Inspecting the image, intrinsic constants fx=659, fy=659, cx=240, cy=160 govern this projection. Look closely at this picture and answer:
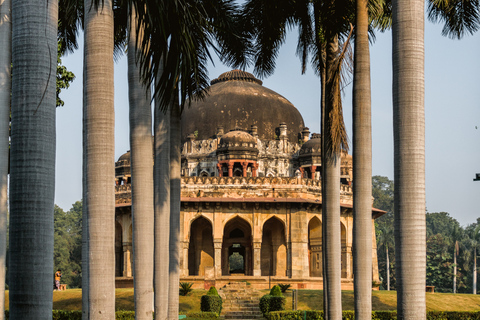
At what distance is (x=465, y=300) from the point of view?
27047mm

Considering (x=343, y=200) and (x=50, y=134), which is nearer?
(x=50, y=134)

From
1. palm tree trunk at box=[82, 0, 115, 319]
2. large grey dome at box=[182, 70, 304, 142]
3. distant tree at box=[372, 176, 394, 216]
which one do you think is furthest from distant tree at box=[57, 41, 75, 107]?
distant tree at box=[372, 176, 394, 216]

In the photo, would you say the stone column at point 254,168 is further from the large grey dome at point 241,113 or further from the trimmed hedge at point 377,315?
the trimmed hedge at point 377,315

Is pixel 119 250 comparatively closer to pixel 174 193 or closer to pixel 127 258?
pixel 127 258

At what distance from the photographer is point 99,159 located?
8.12 m

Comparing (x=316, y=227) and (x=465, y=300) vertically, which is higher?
(x=316, y=227)

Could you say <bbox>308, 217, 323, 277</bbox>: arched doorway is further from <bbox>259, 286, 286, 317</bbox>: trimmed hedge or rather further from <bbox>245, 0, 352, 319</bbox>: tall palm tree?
<bbox>245, 0, 352, 319</bbox>: tall palm tree

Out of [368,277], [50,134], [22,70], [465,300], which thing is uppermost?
[22,70]

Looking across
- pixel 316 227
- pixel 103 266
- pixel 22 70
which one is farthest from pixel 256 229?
pixel 22 70

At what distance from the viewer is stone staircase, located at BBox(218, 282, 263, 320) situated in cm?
2488

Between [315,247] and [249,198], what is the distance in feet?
16.5

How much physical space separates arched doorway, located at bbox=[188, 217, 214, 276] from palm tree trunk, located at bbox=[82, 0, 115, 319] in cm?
2746

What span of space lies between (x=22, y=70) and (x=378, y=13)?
7.96 metres

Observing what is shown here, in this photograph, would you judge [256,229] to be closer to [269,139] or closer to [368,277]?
[269,139]
